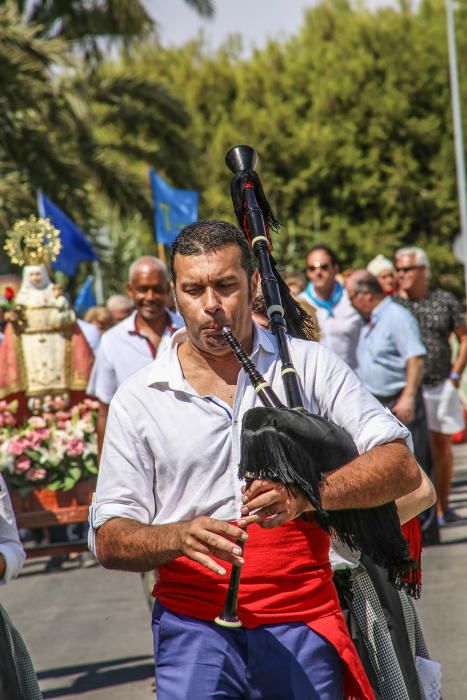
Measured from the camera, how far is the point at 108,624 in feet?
24.9

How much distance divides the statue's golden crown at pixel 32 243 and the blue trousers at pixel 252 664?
20.7 feet

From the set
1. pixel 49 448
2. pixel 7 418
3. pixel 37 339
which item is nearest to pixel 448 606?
pixel 49 448

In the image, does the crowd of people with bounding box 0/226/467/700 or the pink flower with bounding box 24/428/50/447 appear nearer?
the crowd of people with bounding box 0/226/467/700

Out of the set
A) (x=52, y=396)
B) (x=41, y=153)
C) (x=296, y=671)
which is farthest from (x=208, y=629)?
(x=41, y=153)

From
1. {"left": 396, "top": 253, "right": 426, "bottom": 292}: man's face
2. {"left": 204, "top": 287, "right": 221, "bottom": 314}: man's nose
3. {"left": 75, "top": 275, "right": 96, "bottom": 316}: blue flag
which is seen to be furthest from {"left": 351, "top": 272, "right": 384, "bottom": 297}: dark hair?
{"left": 75, "top": 275, "right": 96, "bottom": 316}: blue flag

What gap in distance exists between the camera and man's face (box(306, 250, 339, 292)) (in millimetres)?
9664

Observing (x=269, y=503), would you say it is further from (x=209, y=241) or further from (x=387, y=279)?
(x=387, y=279)

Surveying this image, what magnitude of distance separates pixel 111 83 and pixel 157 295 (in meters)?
14.7

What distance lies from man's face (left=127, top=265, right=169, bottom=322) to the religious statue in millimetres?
1730

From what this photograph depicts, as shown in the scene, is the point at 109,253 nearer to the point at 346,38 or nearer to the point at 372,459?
the point at 372,459

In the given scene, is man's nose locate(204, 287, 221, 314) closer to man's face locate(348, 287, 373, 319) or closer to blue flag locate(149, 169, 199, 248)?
man's face locate(348, 287, 373, 319)

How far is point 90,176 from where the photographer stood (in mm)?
20828

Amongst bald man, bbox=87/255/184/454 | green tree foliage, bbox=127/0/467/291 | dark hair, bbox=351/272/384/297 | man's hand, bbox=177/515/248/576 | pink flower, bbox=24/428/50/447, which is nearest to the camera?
man's hand, bbox=177/515/248/576

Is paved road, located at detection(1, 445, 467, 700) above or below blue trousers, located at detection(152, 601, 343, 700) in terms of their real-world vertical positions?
below
